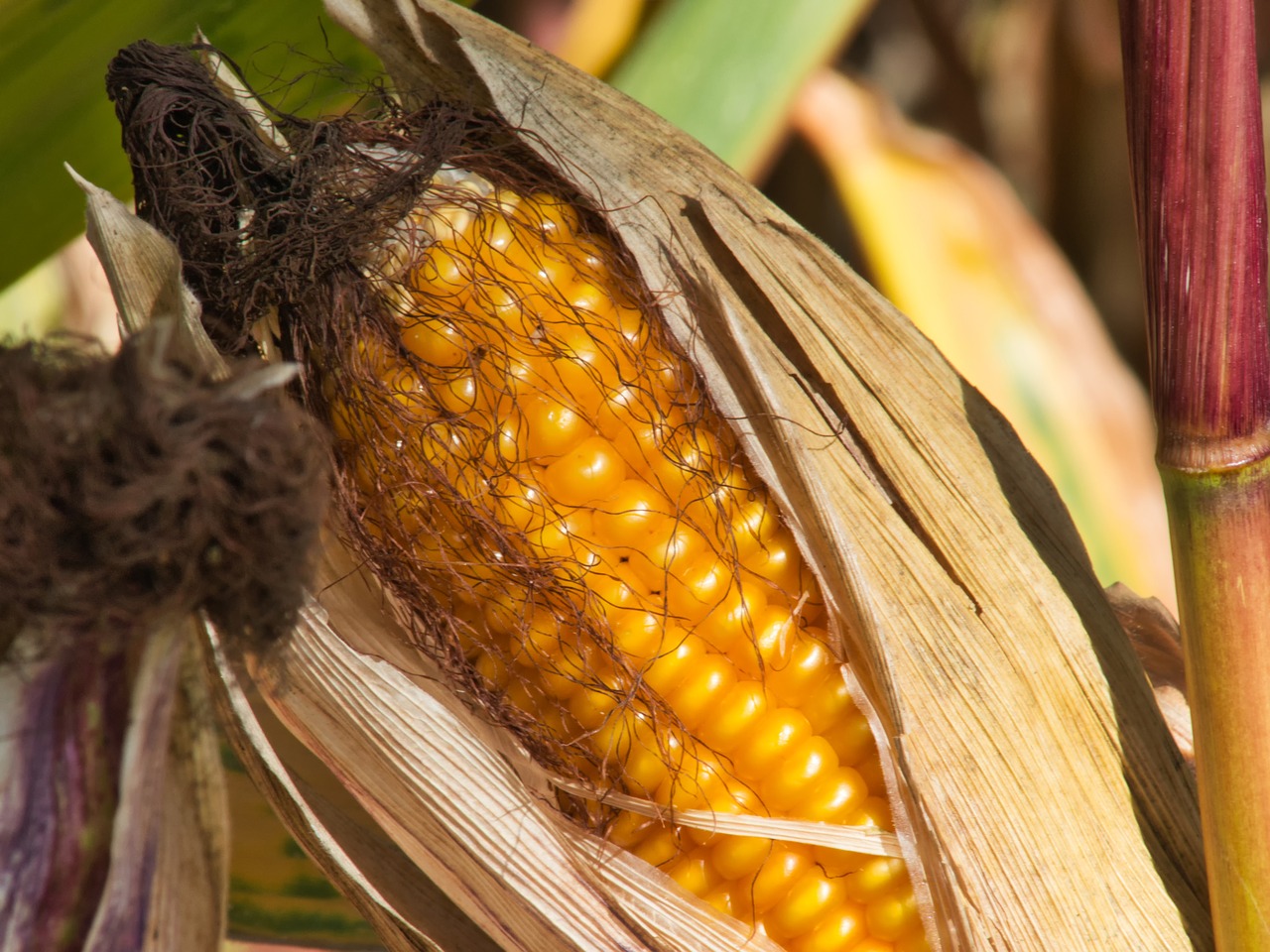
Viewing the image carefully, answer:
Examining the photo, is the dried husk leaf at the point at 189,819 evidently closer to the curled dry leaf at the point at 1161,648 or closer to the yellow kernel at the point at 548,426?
the yellow kernel at the point at 548,426

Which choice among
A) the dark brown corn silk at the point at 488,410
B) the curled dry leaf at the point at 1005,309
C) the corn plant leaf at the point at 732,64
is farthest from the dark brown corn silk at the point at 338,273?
the curled dry leaf at the point at 1005,309

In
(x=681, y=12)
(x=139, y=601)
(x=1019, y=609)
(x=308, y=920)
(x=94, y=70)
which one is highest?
(x=681, y=12)

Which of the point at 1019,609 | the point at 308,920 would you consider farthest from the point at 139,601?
the point at 308,920

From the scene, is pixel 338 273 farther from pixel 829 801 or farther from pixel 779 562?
pixel 829 801

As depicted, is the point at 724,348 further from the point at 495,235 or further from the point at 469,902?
the point at 469,902

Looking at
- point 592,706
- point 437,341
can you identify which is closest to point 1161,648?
point 592,706

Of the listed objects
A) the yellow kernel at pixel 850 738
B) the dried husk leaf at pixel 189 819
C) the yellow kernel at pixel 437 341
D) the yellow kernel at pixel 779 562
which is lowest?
the dried husk leaf at pixel 189 819

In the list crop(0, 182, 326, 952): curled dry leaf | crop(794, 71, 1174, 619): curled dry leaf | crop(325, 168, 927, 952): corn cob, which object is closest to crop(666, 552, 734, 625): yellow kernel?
crop(325, 168, 927, 952): corn cob
